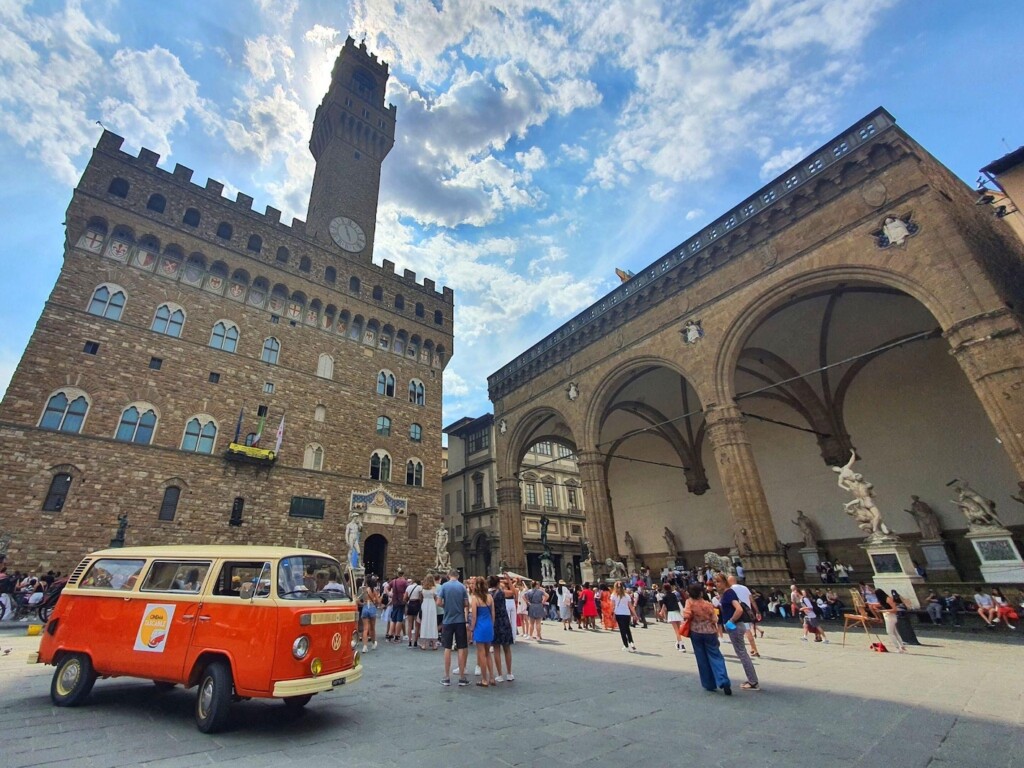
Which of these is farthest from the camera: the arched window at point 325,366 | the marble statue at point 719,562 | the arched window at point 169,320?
the arched window at point 325,366

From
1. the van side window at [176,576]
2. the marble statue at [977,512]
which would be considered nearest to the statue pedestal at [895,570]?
the marble statue at [977,512]

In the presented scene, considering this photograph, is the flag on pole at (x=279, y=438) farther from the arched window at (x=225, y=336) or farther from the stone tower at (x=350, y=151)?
the stone tower at (x=350, y=151)

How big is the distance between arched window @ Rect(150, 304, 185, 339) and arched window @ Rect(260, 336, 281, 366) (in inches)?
136

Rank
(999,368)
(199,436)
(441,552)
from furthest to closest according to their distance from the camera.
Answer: (441,552) < (199,436) < (999,368)

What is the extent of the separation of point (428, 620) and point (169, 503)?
1487cm

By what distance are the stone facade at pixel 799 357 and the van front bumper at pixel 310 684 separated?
38.5 feet

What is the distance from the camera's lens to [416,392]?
2781 centimetres

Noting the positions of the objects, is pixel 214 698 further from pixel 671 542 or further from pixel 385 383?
pixel 385 383

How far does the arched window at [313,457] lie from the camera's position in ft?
72.2

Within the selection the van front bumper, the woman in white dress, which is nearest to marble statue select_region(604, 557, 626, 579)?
the woman in white dress

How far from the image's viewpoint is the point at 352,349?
1016 inches

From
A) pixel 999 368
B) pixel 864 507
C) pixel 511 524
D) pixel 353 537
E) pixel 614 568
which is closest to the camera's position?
pixel 999 368

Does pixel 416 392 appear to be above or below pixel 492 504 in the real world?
above

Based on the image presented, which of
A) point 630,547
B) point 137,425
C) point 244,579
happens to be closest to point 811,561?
point 630,547
